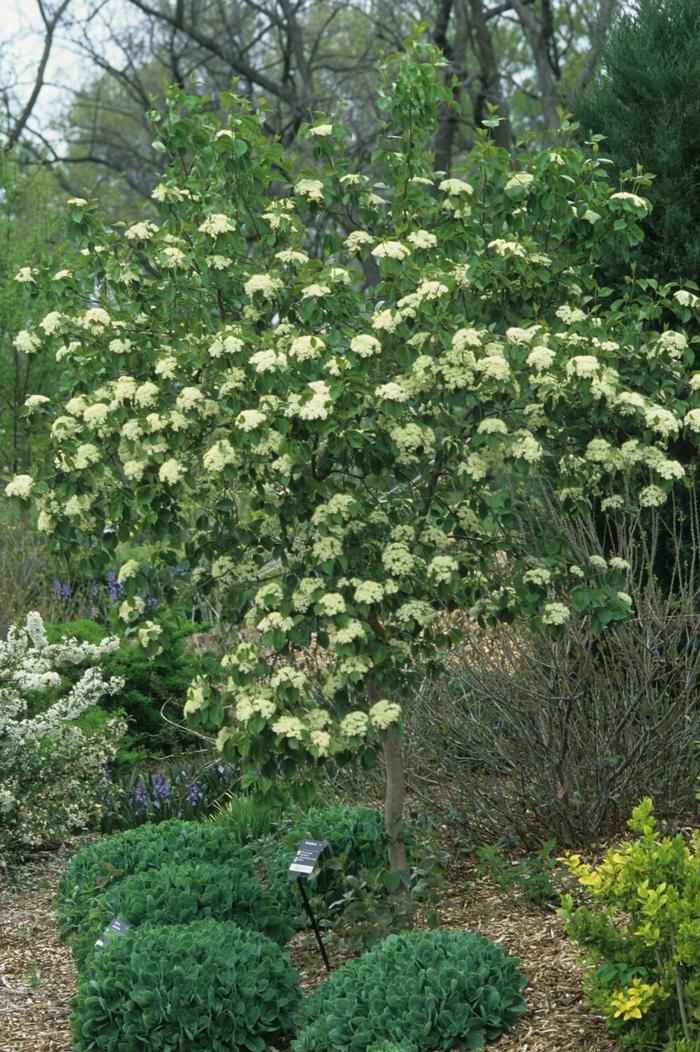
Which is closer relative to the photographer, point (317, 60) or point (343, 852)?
point (343, 852)

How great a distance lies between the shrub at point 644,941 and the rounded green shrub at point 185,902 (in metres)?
1.24

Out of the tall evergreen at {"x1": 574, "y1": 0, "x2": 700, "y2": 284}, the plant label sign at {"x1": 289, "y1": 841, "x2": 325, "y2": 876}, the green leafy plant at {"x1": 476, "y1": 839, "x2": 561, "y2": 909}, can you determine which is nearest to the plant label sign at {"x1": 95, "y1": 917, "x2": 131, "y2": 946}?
the plant label sign at {"x1": 289, "y1": 841, "x2": 325, "y2": 876}

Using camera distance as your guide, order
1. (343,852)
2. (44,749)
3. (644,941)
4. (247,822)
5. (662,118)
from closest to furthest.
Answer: (644,941) → (343,852) → (247,822) → (44,749) → (662,118)

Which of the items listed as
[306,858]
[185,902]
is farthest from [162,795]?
[306,858]

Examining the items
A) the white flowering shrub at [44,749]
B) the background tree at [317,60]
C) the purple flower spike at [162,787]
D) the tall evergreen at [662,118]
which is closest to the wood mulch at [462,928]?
the white flowering shrub at [44,749]

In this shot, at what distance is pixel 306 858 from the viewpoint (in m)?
3.74

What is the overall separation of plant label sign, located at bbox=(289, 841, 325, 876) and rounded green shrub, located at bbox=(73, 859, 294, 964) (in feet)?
1.25

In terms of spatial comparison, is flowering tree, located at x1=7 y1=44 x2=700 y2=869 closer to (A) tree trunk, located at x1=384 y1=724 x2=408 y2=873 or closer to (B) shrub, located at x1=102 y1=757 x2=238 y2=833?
(A) tree trunk, located at x1=384 y1=724 x2=408 y2=873

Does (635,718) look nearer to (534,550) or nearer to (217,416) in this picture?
(534,550)

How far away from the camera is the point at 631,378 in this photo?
3863mm

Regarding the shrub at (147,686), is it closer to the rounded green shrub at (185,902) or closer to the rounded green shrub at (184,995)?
the rounded green shrub at (185,902)

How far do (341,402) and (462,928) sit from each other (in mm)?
1910

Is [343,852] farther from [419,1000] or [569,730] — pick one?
[419,1000]

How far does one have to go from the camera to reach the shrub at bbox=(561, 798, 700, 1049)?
3.11m
